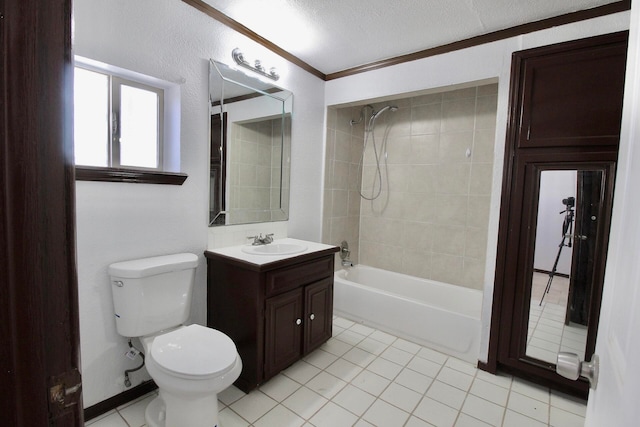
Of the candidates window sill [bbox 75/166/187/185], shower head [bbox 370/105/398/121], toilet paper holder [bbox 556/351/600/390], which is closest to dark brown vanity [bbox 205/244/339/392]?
window sill [bbox 75/166/187/185]

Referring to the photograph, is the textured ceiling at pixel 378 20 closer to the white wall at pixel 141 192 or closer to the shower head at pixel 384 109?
the white wall at pixel 141 192

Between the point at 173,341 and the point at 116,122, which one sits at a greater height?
the point at 116,122

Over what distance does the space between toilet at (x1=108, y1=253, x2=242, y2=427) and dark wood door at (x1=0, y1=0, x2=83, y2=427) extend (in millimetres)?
1088

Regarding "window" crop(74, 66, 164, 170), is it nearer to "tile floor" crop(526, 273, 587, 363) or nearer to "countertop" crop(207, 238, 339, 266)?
"countertop" crop(207, 238, 339, 266)

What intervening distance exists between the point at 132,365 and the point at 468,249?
2.77m

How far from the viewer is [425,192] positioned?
3193mm

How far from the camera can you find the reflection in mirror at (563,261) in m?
1.88

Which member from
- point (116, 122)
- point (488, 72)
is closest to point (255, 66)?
point (116, 122)

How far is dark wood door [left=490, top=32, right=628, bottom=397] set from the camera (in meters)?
1.79

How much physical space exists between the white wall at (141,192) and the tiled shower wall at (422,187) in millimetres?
1340

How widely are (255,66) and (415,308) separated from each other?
2.22 m

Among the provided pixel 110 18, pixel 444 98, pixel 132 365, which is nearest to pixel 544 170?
pixel 444 98

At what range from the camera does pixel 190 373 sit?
137 centimetres

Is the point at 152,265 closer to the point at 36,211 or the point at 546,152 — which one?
the point at 36,211
